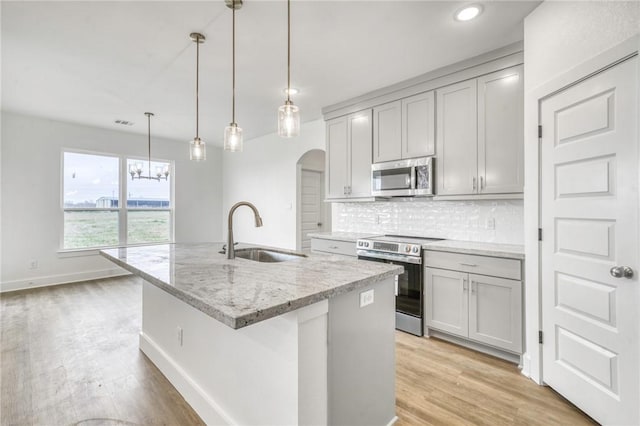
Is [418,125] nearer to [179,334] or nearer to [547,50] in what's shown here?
[547,50]

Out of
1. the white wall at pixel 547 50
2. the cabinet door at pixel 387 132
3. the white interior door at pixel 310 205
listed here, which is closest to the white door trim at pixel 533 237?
the white wall at pixel 547 50

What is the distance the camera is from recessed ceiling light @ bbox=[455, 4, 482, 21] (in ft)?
7.06

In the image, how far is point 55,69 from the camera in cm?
313

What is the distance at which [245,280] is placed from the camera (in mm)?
1420

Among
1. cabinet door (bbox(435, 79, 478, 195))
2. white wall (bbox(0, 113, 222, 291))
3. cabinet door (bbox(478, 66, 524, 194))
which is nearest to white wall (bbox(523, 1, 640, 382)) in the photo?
cabinet door (bbox(478, 66, 524, 194))

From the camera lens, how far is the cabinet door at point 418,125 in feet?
10.5

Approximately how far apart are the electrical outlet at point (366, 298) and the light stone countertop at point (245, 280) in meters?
0.09

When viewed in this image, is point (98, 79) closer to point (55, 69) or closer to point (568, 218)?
point (55, 69)

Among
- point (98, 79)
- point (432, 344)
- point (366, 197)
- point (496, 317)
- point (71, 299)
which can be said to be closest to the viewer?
point (496, 317)

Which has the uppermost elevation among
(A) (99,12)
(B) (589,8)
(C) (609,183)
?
(A) (99,12)

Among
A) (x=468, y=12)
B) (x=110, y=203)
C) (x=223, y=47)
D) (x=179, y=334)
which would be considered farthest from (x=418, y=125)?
(x=110, y=203)

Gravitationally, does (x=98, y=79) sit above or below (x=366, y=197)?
above

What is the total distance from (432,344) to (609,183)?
1880 millimetres

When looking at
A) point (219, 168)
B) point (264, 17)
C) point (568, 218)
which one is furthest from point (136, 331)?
point (219, 168)
